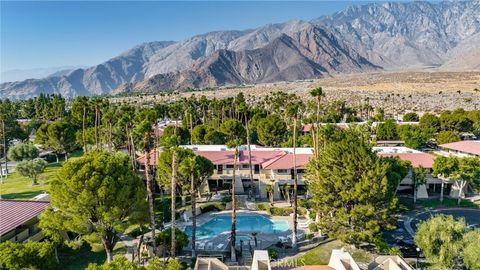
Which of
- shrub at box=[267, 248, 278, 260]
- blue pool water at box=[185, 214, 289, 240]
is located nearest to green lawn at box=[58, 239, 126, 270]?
blue pool water at box=[185, 214, 289, 240]

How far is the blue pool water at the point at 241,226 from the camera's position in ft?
136

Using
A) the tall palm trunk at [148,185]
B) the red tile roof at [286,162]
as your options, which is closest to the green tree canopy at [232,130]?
the red tile roof at [286,162]

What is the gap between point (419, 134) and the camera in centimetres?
7056

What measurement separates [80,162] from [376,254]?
89.3 ft

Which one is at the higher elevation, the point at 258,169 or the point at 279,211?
the point at 258,169

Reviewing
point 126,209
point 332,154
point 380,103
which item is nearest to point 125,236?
point 126,209

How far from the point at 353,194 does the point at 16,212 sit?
103 ft

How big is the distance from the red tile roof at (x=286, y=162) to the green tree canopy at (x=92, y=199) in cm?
2286

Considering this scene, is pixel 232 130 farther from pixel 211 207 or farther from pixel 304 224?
pixel 304 224

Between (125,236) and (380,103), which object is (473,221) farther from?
(380,103)

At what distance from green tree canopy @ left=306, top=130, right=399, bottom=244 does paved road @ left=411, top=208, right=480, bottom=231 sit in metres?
9.88

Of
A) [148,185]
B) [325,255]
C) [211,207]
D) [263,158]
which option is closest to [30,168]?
[211,207]

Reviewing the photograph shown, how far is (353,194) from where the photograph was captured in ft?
Result: 109

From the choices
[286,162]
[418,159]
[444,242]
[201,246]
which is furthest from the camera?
[418,159]
